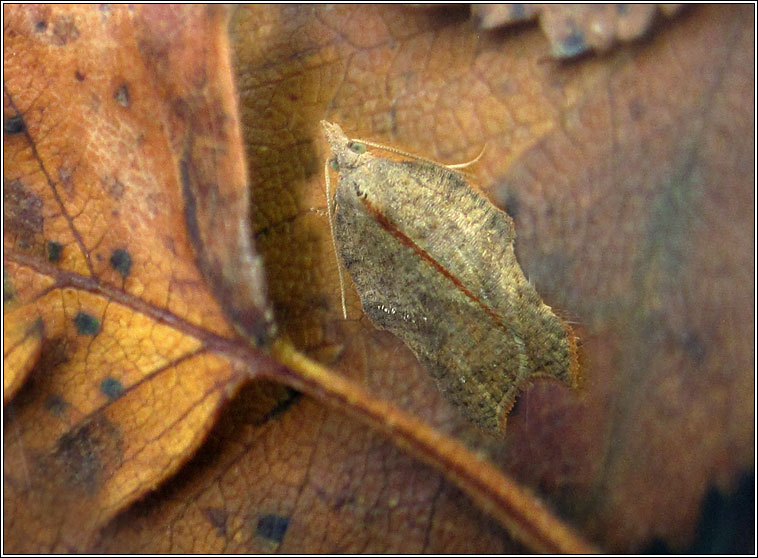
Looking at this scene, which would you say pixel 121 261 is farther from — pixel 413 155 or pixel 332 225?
pixel 413 155

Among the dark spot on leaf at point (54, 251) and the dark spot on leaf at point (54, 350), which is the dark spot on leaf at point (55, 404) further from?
the dark spot on leaf at point (54, 251)

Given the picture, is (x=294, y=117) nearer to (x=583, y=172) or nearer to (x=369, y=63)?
(x=369, y=63)

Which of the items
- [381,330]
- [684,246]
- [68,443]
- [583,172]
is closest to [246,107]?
[381,330]

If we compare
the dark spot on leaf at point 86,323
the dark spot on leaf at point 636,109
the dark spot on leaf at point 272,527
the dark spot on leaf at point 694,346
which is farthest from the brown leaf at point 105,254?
the dark spot on leaf at point 694,346

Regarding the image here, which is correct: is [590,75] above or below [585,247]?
above

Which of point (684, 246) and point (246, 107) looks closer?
point (246, 107)

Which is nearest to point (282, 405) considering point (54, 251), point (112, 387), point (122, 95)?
point (112, 387)

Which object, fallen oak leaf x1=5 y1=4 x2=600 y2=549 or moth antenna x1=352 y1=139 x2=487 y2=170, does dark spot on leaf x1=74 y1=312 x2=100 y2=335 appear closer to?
fallen oak leaf x1=5 y1=4 x2=600 y2=549
